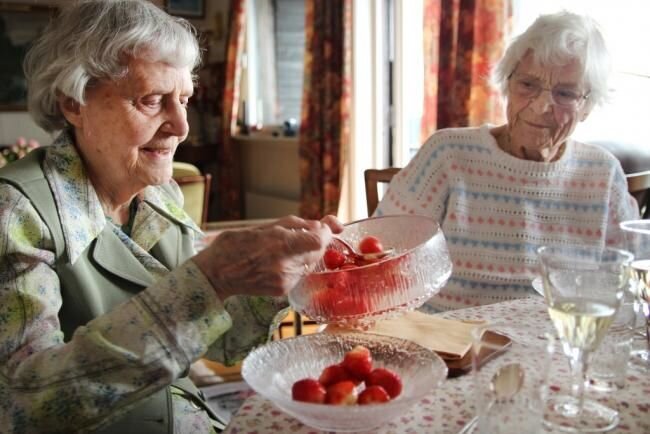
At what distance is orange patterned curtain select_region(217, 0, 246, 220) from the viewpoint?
15.9 feet

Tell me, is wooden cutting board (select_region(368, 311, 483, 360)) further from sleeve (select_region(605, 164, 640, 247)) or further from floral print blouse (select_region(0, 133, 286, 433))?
sleeve (select_region(605, 164, 640, 247))

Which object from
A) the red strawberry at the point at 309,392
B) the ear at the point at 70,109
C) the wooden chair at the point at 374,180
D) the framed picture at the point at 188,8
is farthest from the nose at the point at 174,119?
the framed picture at the point at 188,8

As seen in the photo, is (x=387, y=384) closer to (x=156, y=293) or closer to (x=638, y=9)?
(x=156, y=293)

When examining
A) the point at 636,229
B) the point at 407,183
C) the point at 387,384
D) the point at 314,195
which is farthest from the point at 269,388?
the point at 314,195

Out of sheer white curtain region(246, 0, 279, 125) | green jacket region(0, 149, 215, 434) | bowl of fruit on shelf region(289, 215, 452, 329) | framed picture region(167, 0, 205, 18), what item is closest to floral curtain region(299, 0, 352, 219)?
sheer white curtain region(246, 0, 279, 125)

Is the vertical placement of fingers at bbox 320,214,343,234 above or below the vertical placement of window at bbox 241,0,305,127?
below

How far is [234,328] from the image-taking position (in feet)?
3.95

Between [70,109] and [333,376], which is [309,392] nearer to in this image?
[333,376]

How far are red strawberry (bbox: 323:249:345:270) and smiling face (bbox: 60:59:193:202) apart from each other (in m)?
0.39

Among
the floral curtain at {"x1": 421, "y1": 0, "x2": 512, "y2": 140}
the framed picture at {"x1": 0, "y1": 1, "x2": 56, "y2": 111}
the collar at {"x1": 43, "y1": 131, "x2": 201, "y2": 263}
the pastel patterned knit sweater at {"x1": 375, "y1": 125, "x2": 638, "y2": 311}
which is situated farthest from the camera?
the framed picture at {"x1": 0, "y1": 1, "x2": 56, "y2": 111}

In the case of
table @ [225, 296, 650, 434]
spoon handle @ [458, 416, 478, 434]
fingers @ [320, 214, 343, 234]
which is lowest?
table @ [225, 296, 650, 434]

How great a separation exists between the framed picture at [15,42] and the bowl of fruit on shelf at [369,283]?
192 inches

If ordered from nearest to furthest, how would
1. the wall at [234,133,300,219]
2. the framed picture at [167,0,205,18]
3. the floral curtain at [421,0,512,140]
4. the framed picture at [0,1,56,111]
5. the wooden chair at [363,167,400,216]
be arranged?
the wooden chair at [363,167,400,216] → the floral curtain at [421,0,512,140] → the wall at [234,133,300,219] → the framed picture at [0,1,56,111] → the framed picture at [167,0,205,18]

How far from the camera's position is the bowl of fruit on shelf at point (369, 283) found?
0.84 m
